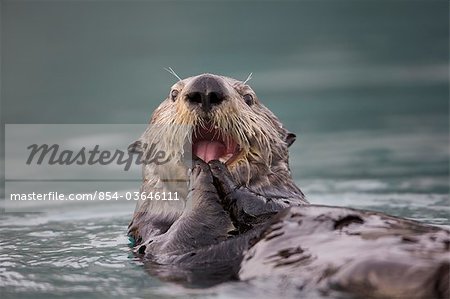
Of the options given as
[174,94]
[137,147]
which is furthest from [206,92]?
[137,147]

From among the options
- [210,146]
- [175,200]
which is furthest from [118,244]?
[210,146]

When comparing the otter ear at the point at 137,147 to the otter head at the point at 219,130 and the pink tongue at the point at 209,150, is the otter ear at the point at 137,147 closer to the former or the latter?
the otter head at the point at 219,130

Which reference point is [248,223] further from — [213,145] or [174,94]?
[174,94]

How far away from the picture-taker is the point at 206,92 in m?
4.53

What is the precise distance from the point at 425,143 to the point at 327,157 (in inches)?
41.5

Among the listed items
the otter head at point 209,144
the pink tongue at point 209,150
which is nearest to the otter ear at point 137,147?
the otter head at point 209,144

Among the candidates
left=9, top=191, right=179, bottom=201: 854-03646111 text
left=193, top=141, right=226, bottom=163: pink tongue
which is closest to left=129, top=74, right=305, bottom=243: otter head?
left=193, top=141, right=226, bottom=163: pink tongue

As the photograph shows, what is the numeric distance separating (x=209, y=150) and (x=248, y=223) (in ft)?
2.00

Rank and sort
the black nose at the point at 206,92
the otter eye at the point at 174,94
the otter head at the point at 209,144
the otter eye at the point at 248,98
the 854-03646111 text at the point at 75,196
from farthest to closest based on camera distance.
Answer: the 854-03646111 text at the point at 75,196
the otter eye at the point at 248,98
the otter eye at the point at 174,94
the otter head at the point at 209,144
the black nose at the point at 206,92

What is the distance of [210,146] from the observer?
4844 mm

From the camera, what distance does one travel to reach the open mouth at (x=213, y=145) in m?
4.73

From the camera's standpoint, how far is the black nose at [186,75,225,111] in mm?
4504

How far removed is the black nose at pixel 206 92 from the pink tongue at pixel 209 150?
0.89 feet

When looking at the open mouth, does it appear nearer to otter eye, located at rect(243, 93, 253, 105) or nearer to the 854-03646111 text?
otter eye, located at rect(243, 93, 253, 105)
